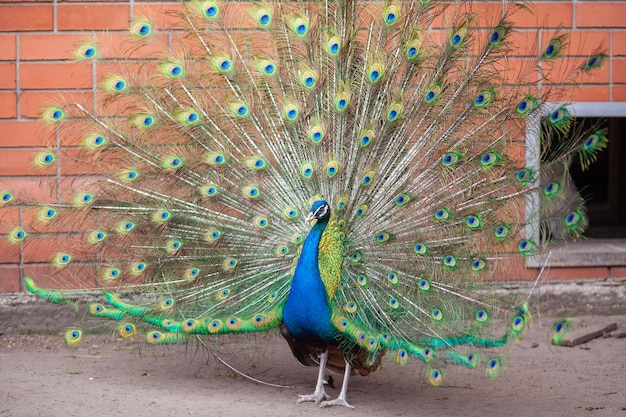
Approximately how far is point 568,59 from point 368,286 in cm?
282

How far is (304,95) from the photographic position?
191 inches

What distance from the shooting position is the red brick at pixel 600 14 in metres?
6.70

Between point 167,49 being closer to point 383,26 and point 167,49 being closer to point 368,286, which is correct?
point 383,26

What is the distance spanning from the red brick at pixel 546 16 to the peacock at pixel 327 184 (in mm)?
1630

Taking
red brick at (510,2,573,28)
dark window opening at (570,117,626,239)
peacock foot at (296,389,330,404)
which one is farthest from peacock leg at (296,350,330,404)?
dark window opening at (570,117,626,239)

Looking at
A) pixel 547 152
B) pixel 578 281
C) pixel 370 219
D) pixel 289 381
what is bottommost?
pixel 289 381

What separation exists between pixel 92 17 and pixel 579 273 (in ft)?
12.8

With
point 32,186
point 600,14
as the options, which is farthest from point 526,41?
point 32,186

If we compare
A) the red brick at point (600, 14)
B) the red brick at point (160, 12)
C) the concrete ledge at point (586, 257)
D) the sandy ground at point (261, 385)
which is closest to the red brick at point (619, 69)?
the red brick at point (600, 14)

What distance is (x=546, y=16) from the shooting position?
6594 millimetres

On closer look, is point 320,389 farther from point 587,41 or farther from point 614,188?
point 614,188

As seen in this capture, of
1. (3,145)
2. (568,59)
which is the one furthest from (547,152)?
(3,145)

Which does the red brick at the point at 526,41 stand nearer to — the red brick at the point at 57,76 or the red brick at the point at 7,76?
the red brick at the point at 57,76

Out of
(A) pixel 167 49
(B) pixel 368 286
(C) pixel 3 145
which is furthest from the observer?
(C) pixel 3 145
